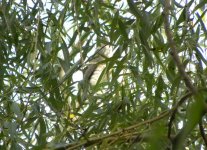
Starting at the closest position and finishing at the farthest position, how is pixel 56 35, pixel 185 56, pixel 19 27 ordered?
pixel 185 56 → pixel 56 35 → pixel 19 27

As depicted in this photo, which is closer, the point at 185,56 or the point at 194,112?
the point at 194,112

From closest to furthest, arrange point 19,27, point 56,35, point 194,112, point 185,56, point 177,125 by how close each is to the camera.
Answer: point 194,112 < point 177,125 < point 185,56 < point 56,35 < point 19,27

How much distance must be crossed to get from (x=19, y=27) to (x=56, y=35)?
18 centimetres

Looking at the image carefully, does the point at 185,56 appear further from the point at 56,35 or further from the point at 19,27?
the point at 19,27

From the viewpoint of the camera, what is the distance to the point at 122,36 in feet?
4.33

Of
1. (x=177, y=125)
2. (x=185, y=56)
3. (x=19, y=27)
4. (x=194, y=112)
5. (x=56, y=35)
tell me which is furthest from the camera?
(x=19, y=27)

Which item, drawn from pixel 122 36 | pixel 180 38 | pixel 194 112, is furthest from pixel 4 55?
pixel 194 112

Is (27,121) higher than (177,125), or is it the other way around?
(27,121)

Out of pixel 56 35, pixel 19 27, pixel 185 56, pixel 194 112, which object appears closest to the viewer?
pixel 194 112

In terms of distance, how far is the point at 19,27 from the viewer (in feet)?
5.45

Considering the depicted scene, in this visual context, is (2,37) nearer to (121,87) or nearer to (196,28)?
(121,87)

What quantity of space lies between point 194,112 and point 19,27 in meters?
1.33

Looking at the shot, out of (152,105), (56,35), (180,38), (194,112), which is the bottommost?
(194,112)

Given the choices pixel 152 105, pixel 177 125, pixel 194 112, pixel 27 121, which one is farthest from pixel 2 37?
pixel 194 112
